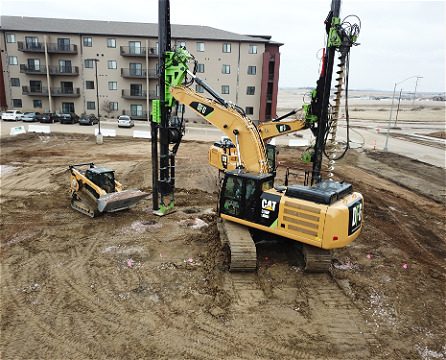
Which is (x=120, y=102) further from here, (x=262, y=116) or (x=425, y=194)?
(x=425, y=194)

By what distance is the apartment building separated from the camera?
150 ft

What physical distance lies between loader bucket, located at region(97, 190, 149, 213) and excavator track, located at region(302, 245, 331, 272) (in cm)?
685

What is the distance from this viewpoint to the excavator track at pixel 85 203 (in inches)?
531

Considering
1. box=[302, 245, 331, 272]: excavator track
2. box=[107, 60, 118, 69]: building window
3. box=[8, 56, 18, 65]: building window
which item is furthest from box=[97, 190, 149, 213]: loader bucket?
box=[8, 56, 18, 65]: building window

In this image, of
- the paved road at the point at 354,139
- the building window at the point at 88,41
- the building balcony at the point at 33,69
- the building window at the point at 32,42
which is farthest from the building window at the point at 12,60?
the paved road at the point at 354,139

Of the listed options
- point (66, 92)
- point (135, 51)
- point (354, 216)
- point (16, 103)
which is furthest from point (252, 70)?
point (354, 216)

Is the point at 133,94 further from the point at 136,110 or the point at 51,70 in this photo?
the point at 51,70

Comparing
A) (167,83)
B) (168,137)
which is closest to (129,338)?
(168,137)

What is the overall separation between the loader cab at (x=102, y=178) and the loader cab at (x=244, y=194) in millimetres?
5539

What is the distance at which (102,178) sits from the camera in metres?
14.0

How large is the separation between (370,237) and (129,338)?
9.28 metres

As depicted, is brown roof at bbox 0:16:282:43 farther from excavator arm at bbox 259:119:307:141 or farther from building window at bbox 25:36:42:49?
excavator arm at bbox 259:119:307:141

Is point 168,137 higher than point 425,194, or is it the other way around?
point 168,137

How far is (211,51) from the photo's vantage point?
4578 cm
